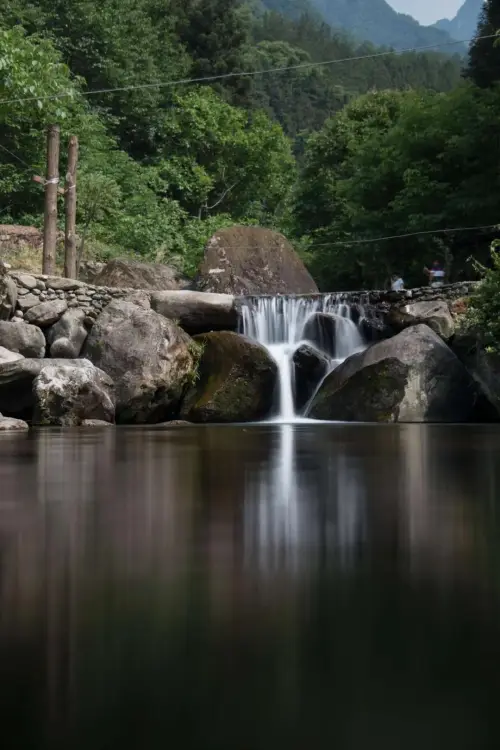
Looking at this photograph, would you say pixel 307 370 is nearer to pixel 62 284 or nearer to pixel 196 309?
pixel 196 309

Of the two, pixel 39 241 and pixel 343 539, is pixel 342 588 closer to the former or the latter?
pixel 343 539

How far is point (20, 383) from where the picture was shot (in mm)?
13820

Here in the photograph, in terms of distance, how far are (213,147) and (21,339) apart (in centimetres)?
2199

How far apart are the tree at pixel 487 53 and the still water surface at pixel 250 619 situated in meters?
24.6

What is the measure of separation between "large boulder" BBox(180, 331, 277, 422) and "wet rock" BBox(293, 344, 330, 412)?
3.54 ft

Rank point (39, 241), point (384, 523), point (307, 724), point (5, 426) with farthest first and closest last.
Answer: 1. point (39, 241)
2. point (5, 426)
3. point (384, 523)
4. point (307, 724)

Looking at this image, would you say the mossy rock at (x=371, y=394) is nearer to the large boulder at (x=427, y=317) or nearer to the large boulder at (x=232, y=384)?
the large boulder at (x=232, y=384)

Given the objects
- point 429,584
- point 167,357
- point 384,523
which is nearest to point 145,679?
point 429,584

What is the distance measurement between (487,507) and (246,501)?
1.14 m

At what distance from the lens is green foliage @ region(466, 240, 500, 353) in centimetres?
1506

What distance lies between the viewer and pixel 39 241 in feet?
73.9

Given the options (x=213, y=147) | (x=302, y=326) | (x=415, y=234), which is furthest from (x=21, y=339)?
(x=213, y=147)

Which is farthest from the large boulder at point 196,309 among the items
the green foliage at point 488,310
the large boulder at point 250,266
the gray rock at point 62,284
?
the green foliage at point 488,310

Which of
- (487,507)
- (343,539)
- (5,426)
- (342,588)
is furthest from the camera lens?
(5,426)
